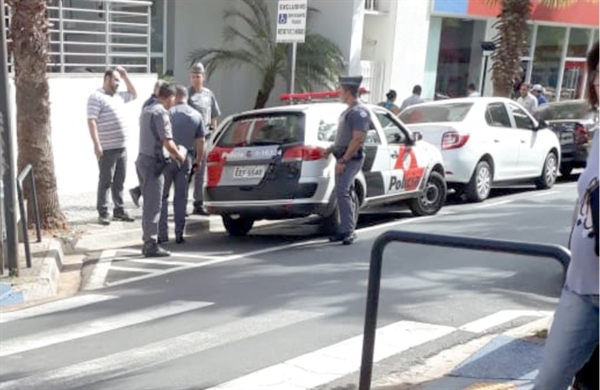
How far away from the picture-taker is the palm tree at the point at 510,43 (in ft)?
65.7

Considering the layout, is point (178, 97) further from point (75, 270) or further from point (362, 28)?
point (362, 28)

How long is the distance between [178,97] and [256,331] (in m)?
4.56

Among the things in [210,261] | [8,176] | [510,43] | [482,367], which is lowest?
[210,261]

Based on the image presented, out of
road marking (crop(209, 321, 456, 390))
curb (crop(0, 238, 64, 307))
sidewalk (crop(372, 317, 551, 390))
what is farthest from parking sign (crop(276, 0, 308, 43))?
sidewalk (crop(372, 317, 551, 390))

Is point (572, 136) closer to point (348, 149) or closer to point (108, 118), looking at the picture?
point (348, 149)

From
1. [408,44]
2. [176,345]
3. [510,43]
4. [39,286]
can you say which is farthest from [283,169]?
[408,44]

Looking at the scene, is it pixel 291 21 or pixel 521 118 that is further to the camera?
pixel 521 118

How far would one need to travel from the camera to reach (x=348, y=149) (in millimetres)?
9570

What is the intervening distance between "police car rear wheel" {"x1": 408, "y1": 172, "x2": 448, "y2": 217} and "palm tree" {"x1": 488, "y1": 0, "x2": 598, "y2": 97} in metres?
8.94

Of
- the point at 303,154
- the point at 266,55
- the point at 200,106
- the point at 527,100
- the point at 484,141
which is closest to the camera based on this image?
the point at 303,154

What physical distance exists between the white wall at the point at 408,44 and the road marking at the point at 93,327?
49.3 ft

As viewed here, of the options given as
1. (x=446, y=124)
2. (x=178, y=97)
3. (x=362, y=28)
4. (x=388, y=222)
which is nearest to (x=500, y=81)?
(x=362, y=28)

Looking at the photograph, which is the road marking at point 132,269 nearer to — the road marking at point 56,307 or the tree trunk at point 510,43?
the road marking at point 56,307

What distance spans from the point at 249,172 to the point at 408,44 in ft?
41.1
